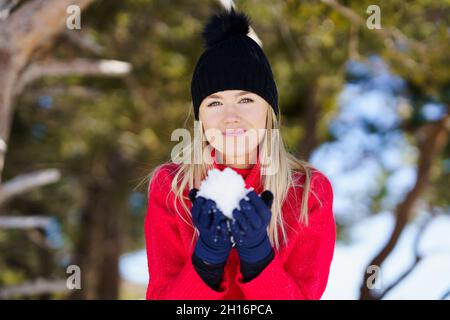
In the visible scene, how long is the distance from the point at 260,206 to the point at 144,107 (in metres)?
6.39

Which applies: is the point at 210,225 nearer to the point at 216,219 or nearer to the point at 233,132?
the point at 216,219

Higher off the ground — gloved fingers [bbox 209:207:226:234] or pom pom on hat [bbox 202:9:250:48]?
pom pom on hat [bbox 202:9:250:48]

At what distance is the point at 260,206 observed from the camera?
1979 mm

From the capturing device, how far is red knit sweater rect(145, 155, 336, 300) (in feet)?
7.30

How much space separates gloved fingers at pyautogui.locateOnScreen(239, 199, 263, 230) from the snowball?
0.02m

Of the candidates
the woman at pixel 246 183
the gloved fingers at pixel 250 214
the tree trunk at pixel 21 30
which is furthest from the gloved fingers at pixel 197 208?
the tree trunk at pixel 21 30

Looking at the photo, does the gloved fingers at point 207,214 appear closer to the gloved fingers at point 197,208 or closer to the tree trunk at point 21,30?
the gloved fingers at point 197,208

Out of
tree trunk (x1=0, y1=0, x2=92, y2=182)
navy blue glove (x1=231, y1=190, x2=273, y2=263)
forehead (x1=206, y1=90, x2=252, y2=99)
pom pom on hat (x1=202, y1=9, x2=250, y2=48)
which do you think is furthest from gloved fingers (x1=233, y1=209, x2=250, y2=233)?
tree trunk (x1=0, y1=0, x2=92, y2=182)

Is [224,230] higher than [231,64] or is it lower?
lower

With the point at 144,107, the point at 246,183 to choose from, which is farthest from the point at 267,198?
the point at 144,107

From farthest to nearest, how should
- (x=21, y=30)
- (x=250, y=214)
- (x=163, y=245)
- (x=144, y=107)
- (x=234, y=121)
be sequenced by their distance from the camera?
1. (x=144, y=107)
2. (x=21, y=30)
3. (x=163, y=245)
4. (x=234, y=121)
5. (x=250, y=214)

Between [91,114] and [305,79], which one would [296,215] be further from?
[91,114]

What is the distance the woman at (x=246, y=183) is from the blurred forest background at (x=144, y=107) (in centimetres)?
162

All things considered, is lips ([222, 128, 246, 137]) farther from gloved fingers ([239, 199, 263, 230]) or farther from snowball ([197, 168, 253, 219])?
gloved fingers ([239, 199, 263, 230])
